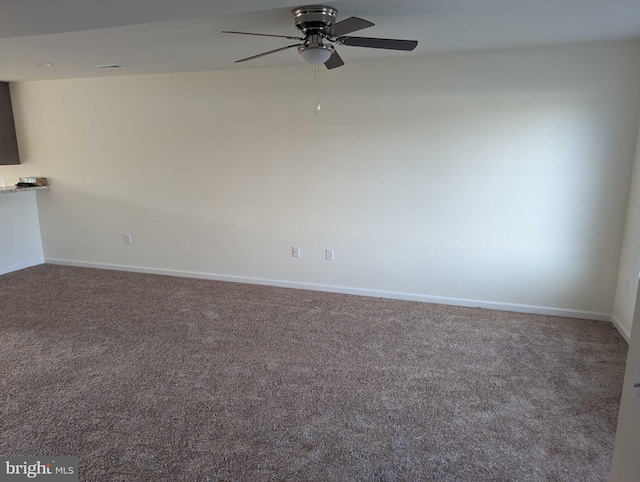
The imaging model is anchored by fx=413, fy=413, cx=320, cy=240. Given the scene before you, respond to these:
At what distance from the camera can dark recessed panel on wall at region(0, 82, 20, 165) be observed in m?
5.38

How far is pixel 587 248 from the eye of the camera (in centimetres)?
382

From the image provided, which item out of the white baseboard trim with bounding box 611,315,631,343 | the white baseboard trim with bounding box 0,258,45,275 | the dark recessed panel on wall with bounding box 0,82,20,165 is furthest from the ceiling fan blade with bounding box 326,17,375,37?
the white baseboard trim with bounding box 0,258,45,275

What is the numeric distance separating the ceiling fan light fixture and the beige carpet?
2172mm

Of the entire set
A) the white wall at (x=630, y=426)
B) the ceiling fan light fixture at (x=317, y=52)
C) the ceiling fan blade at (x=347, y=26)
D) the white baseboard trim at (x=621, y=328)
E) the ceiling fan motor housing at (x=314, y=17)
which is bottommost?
the white baseboard trim at (x=621, y=328)

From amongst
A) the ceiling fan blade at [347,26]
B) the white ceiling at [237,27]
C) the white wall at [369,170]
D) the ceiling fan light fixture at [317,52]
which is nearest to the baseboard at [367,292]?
the white wall at [369,170]

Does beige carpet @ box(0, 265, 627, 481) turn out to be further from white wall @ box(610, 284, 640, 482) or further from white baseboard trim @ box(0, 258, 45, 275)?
white baseboard trim @ box(0, 258, 45, 275)

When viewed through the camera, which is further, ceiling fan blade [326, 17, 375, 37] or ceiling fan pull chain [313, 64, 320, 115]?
ceiling fan pull chain [313, 64, 320, 115]

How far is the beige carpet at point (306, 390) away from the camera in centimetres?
213

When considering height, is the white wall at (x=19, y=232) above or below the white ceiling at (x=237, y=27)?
below

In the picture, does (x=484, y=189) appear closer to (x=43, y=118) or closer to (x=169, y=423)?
(x=169, y=423)

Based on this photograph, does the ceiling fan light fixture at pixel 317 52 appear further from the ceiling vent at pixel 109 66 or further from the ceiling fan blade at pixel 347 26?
the ceiling vent at pixel 109 66

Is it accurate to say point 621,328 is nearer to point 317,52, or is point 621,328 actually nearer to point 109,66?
point 317,52
